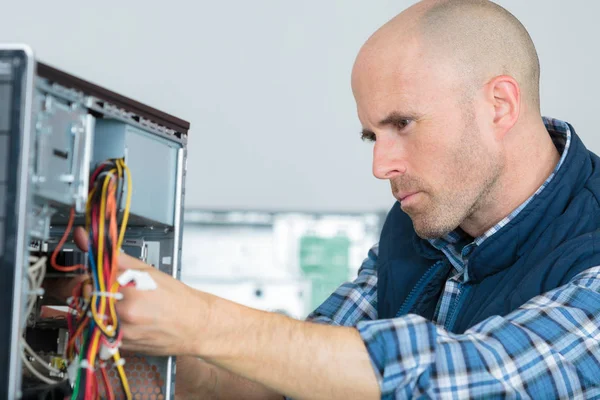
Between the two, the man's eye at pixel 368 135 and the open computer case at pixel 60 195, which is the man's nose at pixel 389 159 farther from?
the open computer case at pixel 60 195

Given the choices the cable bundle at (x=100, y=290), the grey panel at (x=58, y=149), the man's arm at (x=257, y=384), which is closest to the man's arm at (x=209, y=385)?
the man's arm at (x=257, y=384)

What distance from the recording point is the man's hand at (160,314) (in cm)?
81

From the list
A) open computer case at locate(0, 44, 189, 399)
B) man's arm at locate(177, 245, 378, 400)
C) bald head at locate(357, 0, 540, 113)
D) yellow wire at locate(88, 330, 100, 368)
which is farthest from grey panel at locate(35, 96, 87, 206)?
bald head at locate(357, 0, 540, 113)

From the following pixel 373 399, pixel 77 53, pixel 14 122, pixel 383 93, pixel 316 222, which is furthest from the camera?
pixel 77 53

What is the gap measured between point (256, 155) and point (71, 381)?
Answer: 223 centimetres

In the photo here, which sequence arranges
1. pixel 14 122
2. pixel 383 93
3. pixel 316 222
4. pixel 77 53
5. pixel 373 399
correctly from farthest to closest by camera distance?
1. pixel 77 53
2. pixel 316 222
3. pixel 383 93
4. pixel 373 399
5. pixel 14 122

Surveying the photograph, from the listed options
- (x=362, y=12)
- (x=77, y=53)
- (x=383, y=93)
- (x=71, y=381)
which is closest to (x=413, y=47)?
(x=383, y=93)

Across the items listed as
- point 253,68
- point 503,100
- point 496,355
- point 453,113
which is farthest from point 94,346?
point 253,68

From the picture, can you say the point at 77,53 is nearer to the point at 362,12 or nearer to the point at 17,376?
the point at 362,12

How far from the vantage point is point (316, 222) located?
297 centimetres

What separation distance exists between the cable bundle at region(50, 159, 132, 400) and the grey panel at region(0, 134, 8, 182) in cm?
11

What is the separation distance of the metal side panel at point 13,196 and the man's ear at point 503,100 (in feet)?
2.59

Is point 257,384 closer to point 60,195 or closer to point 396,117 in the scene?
point 396,117

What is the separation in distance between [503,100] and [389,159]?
222 millimetres
